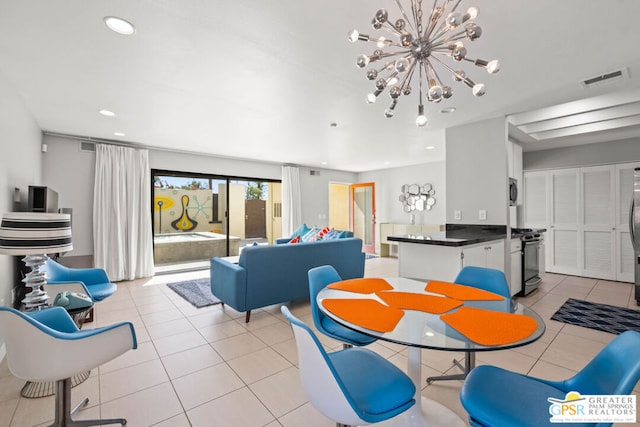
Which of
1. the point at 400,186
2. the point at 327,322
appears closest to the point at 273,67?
the point at 327,322

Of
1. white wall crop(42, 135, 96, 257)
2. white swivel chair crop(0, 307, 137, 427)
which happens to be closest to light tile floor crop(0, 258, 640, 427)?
white swivel chair crop(0, 307, 137, 427)

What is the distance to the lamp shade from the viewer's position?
72.6 inches

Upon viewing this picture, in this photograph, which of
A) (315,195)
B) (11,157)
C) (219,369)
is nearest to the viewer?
(219,369)

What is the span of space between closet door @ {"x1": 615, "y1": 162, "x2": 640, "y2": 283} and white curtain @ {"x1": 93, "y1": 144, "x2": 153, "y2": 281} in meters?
8.12

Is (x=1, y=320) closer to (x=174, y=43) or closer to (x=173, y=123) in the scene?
(x=174, y=43)

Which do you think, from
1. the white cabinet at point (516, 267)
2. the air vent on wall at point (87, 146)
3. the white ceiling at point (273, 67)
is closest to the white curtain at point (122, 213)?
the air vent on wall at point (87, 146)

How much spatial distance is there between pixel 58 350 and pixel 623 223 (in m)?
7.04

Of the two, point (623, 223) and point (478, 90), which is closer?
point (478, 90)

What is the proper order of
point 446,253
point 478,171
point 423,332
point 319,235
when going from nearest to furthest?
point 423,332 < point 446,253 < point 478,171 < point 319,235

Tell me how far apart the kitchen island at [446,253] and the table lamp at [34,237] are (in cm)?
289

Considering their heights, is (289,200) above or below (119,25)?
below

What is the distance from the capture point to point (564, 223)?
513cm

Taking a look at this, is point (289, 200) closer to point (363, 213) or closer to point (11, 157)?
point (363, 213)

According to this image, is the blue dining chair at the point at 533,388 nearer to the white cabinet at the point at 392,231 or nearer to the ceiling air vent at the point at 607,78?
the ceiling air vent at the point at 607,78
